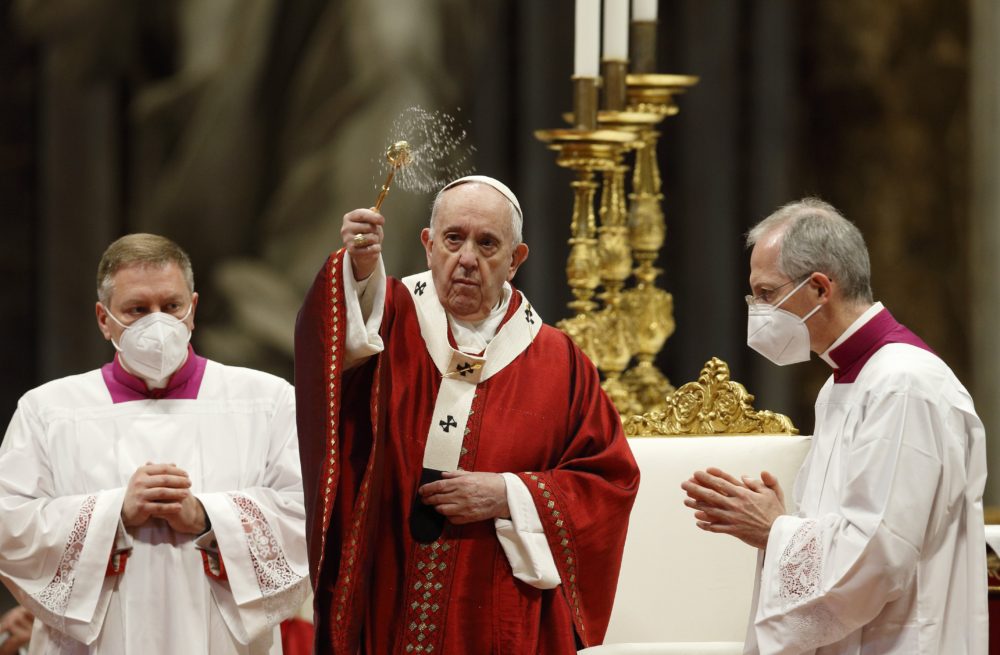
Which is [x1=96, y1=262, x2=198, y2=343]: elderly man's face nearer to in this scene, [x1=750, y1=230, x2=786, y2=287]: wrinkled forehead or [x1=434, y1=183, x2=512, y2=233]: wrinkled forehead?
[x1=434, y1=183, x2=512, y2=233]: wrinkled forehead

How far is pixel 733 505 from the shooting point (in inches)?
141

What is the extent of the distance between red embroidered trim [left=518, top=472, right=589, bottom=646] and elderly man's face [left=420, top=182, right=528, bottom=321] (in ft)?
1.58

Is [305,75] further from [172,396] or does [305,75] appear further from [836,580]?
[836,580]

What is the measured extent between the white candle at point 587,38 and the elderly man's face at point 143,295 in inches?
69.7

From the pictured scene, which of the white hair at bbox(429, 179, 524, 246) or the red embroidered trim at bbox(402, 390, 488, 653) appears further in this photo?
the white hair at bbox(429, 179, 524, 246)

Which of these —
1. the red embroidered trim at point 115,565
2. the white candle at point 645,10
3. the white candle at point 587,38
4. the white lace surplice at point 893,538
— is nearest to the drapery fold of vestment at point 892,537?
the white lace surplice at point 893,538

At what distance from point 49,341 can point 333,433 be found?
3857mm

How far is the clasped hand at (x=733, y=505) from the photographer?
3.57 metres

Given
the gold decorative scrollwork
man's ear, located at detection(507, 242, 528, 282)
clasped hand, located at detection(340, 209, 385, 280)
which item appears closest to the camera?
clasped hand, located at detection(340, 209, 385, 280)

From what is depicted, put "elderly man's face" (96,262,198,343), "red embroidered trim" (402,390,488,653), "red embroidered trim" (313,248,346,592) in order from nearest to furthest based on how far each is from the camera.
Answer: "red embroidered trim" (313,248,346,592)
"red embroidered trim" (402,390,488,653)
"elderly man's face" (96,262,198,343)

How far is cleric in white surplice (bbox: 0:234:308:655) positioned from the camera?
4051 mm

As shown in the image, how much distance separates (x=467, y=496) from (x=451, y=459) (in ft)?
0.50

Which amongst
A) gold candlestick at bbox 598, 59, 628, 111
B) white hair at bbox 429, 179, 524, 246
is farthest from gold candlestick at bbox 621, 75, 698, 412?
white hair at bbox 429, 179, 524, 246

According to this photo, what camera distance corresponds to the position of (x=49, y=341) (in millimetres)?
7098
